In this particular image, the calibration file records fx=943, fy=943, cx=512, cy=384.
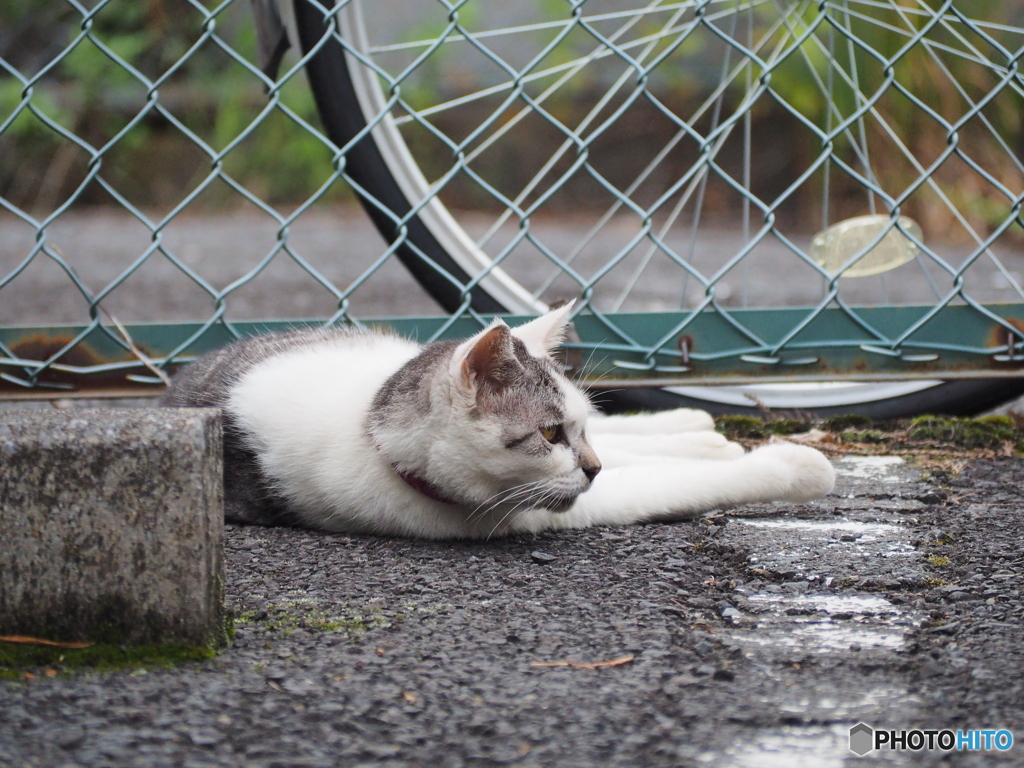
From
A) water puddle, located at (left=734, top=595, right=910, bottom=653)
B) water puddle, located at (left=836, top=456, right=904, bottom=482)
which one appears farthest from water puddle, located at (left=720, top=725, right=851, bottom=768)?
water puddle, located at (left=836, top=456, right=904, bottom=482)

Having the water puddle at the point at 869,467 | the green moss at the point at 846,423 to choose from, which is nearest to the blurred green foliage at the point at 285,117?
the green moss at the point at 846,423

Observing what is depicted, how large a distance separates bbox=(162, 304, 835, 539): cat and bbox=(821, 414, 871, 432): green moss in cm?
54

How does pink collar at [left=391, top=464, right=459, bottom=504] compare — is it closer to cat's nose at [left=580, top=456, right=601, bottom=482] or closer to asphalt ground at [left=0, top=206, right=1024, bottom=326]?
cat's nose at [left=580, top=456, right=601, bottom=482]

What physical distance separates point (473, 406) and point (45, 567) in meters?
0.65

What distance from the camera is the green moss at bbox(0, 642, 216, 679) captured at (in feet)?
3.40

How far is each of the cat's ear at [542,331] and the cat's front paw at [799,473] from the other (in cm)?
42

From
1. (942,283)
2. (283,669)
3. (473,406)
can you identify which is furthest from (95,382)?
(942,283)

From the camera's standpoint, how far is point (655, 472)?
1.70 metres

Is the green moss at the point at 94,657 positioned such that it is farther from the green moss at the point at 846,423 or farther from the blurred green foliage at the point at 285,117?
the blurred green foliage at the point at 285,117

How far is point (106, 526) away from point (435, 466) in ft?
1.87

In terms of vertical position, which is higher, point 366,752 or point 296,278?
point 296,278

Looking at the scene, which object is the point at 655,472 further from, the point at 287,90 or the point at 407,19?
the point at 287,90

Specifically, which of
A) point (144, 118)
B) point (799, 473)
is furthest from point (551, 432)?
point (144, 118)

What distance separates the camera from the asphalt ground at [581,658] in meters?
0.91
